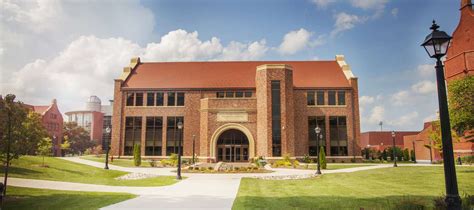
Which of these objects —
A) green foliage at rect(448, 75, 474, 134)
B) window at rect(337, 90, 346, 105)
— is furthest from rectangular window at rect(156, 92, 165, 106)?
green foliage at rect(448, 75, 474, 134)

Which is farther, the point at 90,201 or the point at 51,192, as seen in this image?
the point at 51,192

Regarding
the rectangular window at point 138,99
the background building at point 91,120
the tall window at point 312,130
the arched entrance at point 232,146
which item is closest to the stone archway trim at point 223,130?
the arched entrance at point 232,146

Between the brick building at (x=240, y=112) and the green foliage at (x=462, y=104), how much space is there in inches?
754

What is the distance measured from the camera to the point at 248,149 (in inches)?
1658

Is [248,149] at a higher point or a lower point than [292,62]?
lower

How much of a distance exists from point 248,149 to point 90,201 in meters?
31.1

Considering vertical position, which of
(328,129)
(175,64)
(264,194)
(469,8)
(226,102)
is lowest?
(264,194)

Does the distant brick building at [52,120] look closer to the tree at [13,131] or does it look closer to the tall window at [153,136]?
the tall window at [153,136]

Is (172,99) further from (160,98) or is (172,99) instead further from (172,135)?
(172,135)

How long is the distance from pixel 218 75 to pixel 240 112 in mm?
8312

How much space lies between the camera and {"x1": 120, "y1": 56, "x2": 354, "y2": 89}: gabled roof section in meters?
44.8

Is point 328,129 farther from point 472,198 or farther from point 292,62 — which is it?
point 472,198

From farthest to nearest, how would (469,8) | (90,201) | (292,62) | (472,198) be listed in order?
(292,62), (469,8), (90,201), (472,198)

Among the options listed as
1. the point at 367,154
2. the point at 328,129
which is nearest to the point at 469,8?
the point at 328,129
